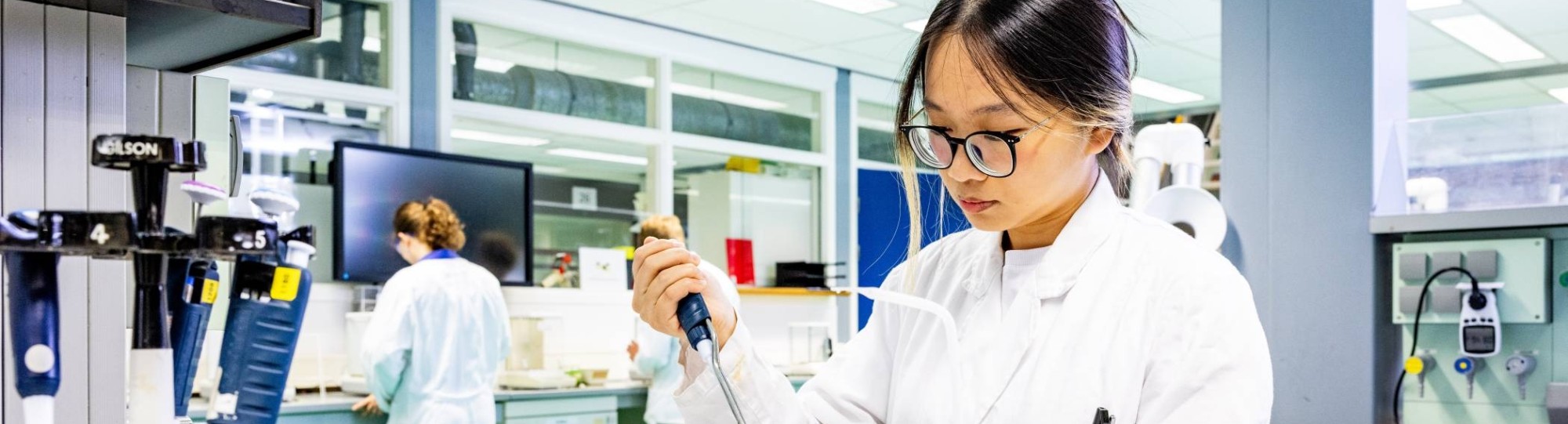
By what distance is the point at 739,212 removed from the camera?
6465mm

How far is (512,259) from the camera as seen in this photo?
207 inches

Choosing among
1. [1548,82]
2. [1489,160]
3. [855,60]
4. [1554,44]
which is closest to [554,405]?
[1489,160]

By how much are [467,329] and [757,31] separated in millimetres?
3056

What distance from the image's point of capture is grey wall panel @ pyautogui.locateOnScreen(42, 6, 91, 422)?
90 cm

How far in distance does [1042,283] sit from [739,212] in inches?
214

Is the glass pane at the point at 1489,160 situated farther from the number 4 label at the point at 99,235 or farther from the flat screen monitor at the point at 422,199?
the flat screen monitor at the point at 422,199

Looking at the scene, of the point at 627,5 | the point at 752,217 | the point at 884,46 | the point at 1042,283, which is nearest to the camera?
the point at 1042,283

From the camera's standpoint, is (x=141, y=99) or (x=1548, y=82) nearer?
(x=141, y=99)

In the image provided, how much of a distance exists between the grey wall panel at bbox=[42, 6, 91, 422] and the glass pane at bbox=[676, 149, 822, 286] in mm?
5288

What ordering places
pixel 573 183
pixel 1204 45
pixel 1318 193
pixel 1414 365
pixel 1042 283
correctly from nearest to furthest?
pixel 1042 283, pixel 1414 365, pixel 1318 193, pixel 1204 45, pixel 573 183

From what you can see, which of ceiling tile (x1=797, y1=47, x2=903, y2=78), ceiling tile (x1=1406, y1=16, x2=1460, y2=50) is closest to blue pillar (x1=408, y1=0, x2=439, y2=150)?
ceiling tile (x1=797, y1=47, x2=903, y2=78)

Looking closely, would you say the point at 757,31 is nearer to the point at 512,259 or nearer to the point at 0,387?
the point at 512,259

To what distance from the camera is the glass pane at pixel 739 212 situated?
21.1ft

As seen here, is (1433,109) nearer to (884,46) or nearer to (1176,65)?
(1176,65)
